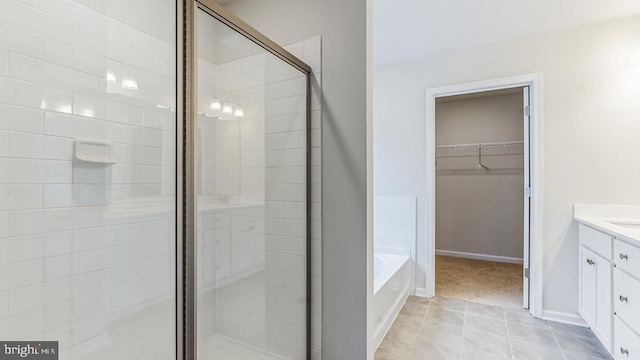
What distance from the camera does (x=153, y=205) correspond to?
1214 millimetres

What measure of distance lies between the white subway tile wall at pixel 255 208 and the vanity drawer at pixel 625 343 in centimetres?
166

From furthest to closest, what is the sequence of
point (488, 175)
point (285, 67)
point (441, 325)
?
point (488, 175) → point (441, 325) → point (285, 67)

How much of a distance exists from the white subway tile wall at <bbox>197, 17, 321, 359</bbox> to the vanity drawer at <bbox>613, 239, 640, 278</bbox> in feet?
5.50

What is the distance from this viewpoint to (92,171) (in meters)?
1.17

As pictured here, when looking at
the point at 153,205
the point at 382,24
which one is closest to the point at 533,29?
the point at 382,24

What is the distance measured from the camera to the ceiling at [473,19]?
2086 millimetres

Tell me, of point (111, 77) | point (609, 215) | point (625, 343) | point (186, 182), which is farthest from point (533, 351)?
point (111, 77)

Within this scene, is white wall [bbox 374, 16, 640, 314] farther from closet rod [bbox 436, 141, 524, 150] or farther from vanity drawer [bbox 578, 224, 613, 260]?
closet rod [bbox 436, 141, 524, 150]

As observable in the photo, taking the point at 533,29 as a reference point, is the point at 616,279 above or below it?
below

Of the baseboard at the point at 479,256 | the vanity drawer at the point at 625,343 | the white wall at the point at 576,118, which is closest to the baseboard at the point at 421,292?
the white wall at the point at 576,118

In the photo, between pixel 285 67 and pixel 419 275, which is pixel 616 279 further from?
pixel 285 67

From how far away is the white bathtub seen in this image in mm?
2078

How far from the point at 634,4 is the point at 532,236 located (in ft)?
5.93

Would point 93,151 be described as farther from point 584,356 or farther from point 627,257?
point 584,356
